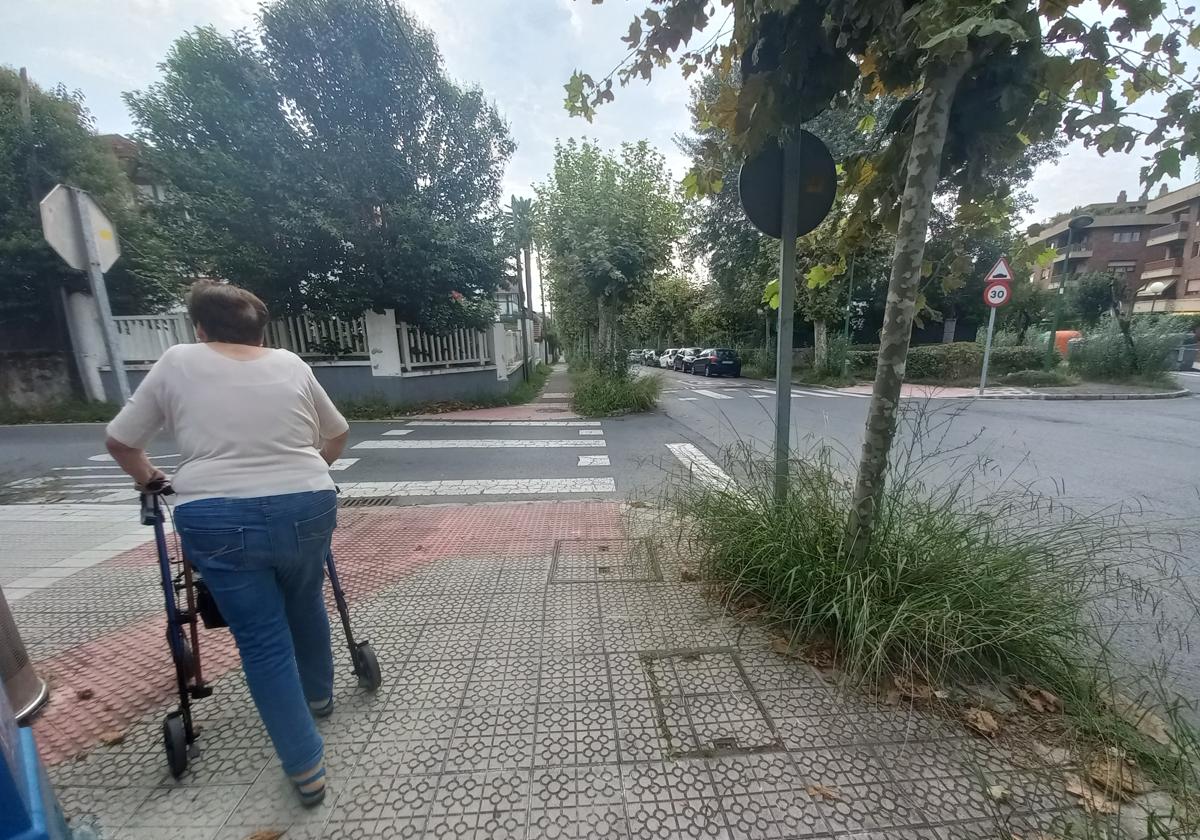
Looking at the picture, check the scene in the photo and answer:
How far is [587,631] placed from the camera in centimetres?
243

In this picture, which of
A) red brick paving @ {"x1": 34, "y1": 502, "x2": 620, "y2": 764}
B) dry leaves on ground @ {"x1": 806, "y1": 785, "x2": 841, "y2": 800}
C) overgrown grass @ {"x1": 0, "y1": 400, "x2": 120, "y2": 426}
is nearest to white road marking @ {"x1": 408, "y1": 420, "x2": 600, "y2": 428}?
red brick paving @ {"x1": 34, "y1": 502, "x2": 620, "y2": 764}

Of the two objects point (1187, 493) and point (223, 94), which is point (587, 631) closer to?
point (1187, 493)

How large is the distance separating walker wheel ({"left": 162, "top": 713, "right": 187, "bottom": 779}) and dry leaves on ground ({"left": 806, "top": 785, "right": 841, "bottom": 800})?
7.05 ft

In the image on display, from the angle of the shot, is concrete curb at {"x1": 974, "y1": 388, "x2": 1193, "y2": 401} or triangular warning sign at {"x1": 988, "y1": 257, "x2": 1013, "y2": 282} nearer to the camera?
triangular warning sign at {"x1": 988, "y1": 257, "x2": 1013, "y2": 282}

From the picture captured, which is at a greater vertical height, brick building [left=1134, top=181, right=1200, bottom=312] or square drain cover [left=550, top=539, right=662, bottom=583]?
brick building [left=1134, top=181, right=1200, bottom=312]

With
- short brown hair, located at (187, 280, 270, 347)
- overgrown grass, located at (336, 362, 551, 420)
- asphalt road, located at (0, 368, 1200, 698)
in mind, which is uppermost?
short brown hair, located at (187, 280, 270, 347)

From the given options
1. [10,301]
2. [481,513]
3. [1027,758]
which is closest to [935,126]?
[1027,758]

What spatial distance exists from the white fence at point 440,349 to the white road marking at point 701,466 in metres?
6.68

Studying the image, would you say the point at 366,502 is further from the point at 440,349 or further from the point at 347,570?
the point at 440,349

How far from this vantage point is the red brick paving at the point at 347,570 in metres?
1.94

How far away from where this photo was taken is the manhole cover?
460 centimetres

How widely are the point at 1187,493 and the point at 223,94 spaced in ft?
48.8

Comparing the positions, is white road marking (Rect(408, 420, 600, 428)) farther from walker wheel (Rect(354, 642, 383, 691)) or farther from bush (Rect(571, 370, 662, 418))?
walker wheel (Rect(354, 642, 383, 691))

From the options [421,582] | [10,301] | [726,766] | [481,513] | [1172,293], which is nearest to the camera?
Answer: [726,766]
